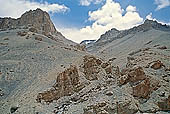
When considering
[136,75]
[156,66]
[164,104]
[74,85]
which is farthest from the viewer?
[74,85]

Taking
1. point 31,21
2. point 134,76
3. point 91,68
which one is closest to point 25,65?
point 91,68

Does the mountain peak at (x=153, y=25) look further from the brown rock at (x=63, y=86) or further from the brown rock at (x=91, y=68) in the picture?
the brown rock at (x=63, y=86)

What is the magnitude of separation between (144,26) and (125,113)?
8451 cm

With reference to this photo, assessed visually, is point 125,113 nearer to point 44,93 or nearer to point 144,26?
point 44,93

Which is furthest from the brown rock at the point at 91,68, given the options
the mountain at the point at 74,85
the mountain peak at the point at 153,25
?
the mountain peak at the point at 153,25

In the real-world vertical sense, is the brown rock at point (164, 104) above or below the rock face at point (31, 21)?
below

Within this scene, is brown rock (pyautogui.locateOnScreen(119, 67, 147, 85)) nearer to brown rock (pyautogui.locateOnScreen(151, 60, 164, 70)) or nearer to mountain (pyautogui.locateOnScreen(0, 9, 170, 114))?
mountain (pyautogui.locateOnScreen(0, 9, 170, 114))

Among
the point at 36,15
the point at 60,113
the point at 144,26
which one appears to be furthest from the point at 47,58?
the point at 144,26

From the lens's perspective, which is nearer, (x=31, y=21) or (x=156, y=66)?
(x=156, y=66)

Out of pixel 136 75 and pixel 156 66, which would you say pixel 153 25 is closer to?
pixel 156 66

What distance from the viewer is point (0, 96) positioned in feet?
70.4

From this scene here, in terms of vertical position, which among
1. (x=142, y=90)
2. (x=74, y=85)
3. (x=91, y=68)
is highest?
(x=91, y=68)

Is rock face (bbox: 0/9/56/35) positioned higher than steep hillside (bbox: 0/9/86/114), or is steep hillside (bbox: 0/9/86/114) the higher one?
rock face (bbox: 0/9/56/35)

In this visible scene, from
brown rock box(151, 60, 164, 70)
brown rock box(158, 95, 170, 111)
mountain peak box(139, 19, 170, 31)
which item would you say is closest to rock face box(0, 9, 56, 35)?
mountain peak box(139, 19, 170, 31)
